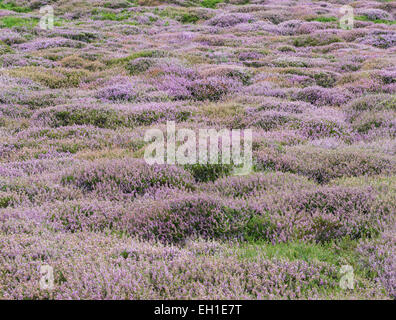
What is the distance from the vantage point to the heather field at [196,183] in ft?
12.9

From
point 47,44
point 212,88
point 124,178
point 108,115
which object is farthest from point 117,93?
point 47,44

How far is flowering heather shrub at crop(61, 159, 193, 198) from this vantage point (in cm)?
649

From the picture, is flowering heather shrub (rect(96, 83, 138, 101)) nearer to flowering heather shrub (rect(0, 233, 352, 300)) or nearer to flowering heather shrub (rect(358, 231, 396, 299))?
flowering heather shrub (rect(0, 233, 352, 300))

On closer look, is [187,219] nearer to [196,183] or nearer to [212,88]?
[196,183]

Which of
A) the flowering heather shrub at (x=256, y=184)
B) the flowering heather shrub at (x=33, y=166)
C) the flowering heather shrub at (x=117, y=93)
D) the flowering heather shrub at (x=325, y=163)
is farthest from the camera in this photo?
the flowering heather shrub at (x=117, y=93)

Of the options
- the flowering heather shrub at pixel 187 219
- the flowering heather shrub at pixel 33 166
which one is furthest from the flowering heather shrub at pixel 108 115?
the flowering heather shrub at pixel 187 219

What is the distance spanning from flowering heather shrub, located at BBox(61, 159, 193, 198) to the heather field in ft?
0.11

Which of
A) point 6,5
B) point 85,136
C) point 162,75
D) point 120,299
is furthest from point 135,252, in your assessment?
point 6,5

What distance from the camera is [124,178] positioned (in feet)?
21.8

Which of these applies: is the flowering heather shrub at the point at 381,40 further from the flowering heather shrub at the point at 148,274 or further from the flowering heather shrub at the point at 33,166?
the flowering heather shrub at the point at 148,274

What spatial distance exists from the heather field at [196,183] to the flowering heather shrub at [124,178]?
34 millimetres

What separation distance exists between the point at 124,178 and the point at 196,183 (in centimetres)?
131
